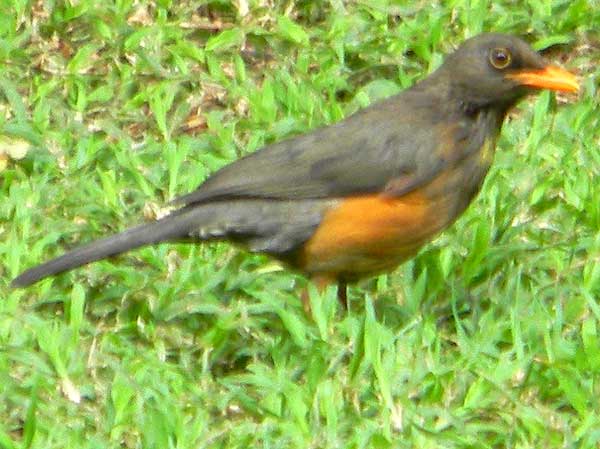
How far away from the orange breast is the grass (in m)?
0.25

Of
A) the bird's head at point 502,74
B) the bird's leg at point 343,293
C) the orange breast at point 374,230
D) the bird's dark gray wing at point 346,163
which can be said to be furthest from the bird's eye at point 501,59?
the bird's leg at point 343,293

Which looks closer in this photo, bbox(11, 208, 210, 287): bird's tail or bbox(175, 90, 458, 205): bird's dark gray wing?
bbox(11, 208, 210, 287): bird's tail

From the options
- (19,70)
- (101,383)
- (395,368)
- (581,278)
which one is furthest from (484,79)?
(19,70)

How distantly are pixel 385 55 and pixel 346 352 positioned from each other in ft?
11.0

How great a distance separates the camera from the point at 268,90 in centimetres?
1100

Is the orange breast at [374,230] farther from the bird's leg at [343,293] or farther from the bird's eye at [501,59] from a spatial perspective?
the bird's eye at [501,59]

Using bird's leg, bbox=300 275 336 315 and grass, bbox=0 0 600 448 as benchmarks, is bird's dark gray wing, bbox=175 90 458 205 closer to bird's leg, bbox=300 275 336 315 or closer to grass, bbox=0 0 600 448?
bird's leg, bbox=300 275 336 315

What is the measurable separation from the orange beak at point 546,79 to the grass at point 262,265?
0.88 meters

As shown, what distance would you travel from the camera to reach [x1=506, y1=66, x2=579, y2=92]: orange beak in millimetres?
8984

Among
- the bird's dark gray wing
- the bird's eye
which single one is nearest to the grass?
the bird's dark gray wing

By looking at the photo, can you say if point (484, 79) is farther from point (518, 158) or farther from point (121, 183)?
point (121, 183)

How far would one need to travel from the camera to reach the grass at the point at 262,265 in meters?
8.03

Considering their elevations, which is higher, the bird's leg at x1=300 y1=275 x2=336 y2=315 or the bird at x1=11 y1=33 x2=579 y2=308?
the bird at x1=11 y1=33 x2=579 y2=308

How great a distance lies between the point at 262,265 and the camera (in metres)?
9.69
